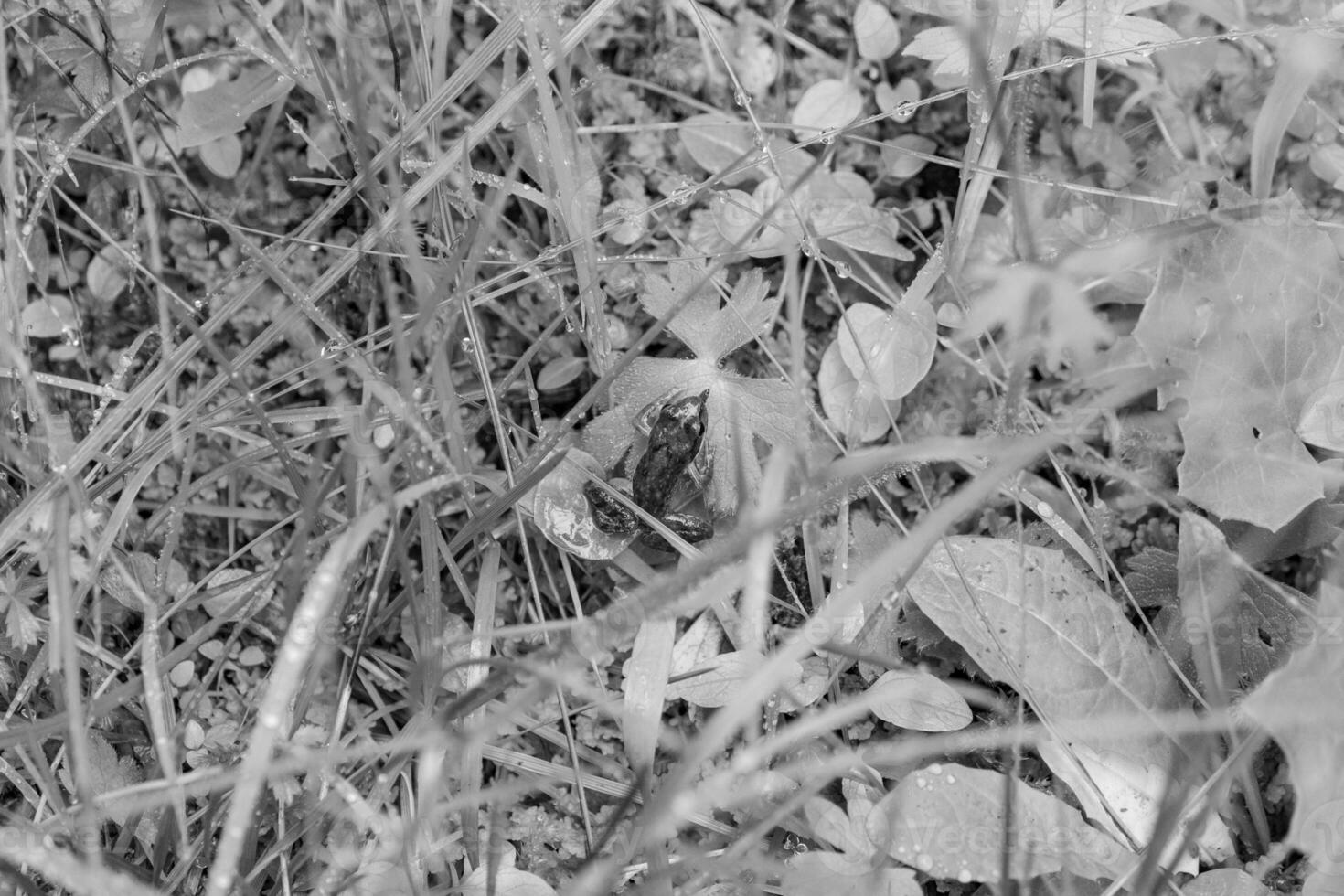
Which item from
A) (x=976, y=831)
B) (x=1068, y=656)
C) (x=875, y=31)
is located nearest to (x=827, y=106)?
(x=875, y=31)

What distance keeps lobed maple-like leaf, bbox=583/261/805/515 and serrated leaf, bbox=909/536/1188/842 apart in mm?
610

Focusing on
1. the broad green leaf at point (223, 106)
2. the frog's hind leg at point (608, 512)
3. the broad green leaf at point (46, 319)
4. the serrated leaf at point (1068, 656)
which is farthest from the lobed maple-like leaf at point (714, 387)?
the broad green leaf at point (46, 319)

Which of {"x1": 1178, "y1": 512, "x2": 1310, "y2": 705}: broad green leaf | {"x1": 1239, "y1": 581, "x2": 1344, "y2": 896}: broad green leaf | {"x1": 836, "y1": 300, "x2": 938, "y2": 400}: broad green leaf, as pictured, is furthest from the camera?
{"x1": 836, "y1": 300, "x2": 938, "y2": 400}: broad green leaf

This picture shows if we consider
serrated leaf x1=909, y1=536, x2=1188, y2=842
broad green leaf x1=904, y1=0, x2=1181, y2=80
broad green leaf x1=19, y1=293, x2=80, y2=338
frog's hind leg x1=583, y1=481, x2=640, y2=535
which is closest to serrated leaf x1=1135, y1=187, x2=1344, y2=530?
serrated leaf x1=909, y1=536, x2=1188, y2=842

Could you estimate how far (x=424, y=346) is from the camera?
329 centimetres

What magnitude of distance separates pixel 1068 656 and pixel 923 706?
0.48 meters

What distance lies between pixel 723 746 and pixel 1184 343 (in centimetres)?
189

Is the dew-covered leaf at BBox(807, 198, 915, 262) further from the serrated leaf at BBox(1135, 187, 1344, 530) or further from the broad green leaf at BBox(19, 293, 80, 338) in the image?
the broad green leaf at BBox(19, 293, 80, 338)

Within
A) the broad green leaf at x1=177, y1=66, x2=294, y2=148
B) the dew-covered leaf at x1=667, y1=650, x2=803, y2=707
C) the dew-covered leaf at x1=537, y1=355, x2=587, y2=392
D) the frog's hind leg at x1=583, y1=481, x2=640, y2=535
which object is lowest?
the dew-covered leaf at x1=667, y1=650, x2=803, y2=707

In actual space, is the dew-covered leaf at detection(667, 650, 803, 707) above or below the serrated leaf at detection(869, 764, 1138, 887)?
above

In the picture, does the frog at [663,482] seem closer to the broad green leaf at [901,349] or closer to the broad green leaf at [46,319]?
the broad green leaf at [901,349]

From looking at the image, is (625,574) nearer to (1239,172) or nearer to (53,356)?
(53,356)

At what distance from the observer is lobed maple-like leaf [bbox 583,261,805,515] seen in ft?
10.0

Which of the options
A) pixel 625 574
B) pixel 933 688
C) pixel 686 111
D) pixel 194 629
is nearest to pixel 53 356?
pixel 194 629
